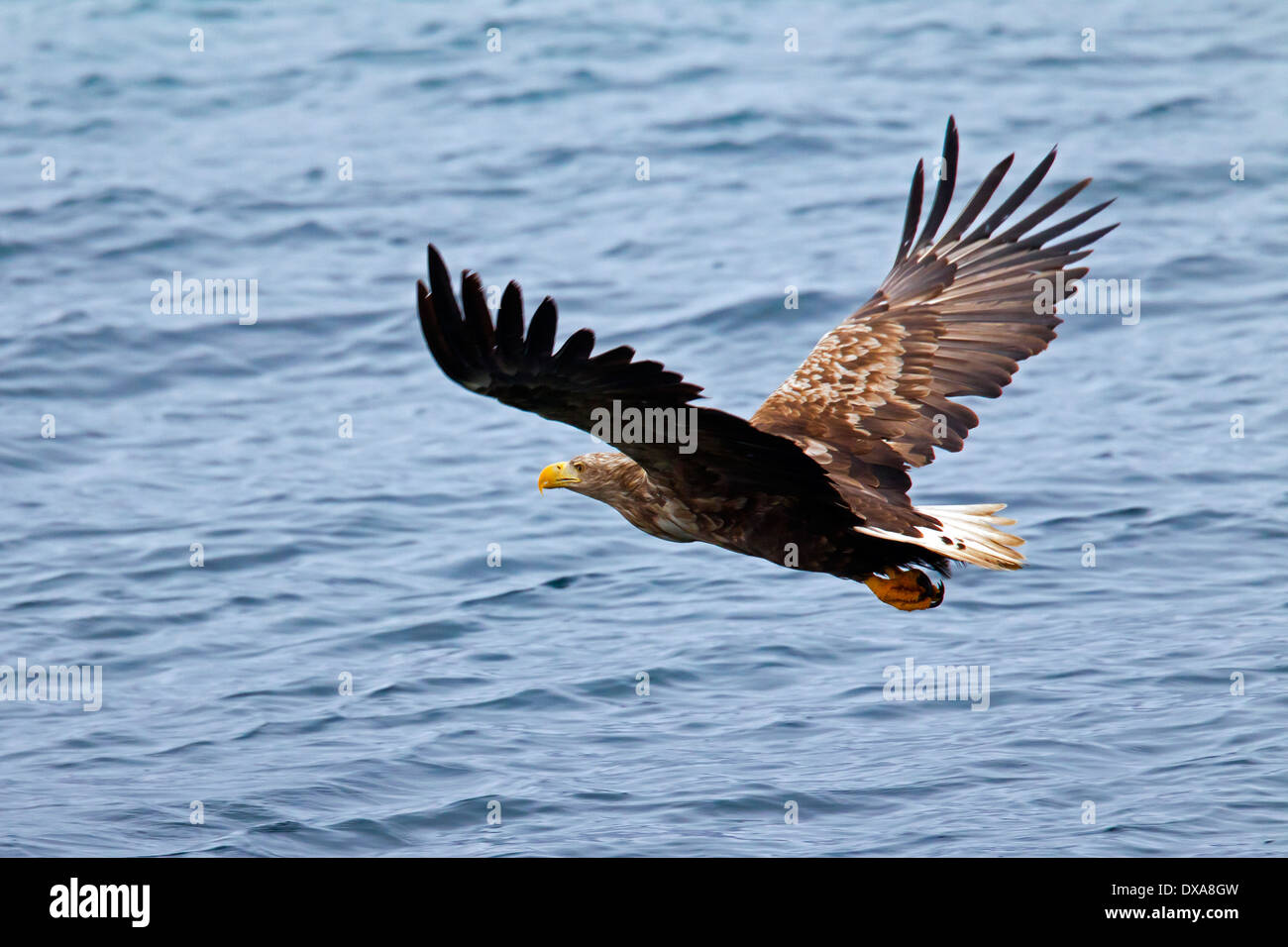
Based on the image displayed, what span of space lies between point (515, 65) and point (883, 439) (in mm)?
14429

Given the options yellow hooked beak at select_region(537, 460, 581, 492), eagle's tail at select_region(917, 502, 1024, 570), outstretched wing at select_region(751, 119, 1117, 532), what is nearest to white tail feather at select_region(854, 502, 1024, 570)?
eagle's tail at select_region(917, 502, 1024, 570)

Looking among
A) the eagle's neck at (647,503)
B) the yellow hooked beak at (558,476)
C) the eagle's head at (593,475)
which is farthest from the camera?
the yellow hooked beak at (558,476)

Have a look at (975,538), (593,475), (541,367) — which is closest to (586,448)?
(593,475)

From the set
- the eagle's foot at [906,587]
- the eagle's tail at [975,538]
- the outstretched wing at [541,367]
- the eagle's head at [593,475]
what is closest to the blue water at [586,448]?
the eagle's foot at [906,587]

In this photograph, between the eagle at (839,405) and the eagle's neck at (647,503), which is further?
the eagle's neck at (647,503)

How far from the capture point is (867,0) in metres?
23.9

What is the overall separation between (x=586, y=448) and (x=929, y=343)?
5468 mm

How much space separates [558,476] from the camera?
26.3 ft

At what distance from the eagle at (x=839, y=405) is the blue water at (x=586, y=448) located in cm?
137

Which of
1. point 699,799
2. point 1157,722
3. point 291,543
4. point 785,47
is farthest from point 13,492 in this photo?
point 785,47

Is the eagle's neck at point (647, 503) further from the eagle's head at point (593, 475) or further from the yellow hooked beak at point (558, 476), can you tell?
the yellow hooked beak at point (558, 476)

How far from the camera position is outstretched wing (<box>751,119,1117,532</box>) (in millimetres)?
8211

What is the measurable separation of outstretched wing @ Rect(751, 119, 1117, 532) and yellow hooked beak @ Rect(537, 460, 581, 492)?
2.75 feet

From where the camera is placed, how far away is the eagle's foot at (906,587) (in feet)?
26.4
